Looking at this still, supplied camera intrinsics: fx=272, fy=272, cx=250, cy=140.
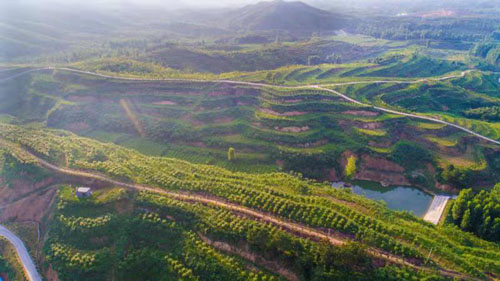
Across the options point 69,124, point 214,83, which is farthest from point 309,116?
point 69,124

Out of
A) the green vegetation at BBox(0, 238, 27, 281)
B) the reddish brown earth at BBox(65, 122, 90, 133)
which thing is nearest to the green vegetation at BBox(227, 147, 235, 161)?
the green vegetation at BBox(0, 238, 27, 281)

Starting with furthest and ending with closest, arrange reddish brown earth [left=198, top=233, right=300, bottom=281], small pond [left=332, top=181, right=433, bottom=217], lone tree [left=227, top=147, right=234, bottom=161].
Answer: lone tree [left=227, top=147, right=234, bottom=161] < small pond [left=332, top=181, right=433, bottom=217] < reddish brown earth [left=198, top=233, right=300, bottom=281]

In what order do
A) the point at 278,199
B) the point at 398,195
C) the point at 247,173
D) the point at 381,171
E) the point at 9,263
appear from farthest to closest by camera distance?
the point at 381,171 < the point at 247,173 < the point at 398,195 < the point at 278,199 < the point at 9,263

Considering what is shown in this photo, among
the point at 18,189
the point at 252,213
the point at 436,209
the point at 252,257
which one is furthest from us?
the point at 436,209

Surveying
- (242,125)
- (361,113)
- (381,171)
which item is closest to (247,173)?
(242,125)

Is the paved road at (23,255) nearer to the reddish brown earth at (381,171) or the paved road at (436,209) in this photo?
the reddish brown earth at (381,171)

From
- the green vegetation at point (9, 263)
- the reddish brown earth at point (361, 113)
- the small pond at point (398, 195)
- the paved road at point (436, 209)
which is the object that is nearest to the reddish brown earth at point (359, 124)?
the reddish brown earth at point (361, 113)

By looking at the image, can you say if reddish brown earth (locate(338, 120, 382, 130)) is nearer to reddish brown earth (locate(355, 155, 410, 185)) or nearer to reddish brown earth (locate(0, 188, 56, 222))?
reddish brown earth (locate(355, 155, 410, 185))

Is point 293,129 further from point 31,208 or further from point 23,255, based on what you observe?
point 23,255
